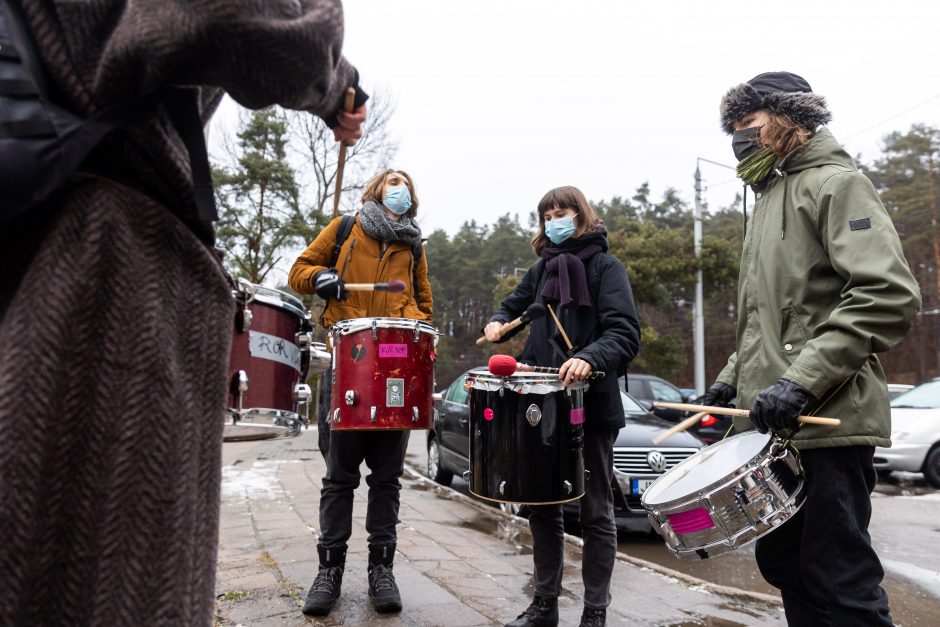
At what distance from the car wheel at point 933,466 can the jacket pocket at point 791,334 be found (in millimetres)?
9113

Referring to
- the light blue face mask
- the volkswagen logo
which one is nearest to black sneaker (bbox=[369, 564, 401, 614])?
the light blue face mask

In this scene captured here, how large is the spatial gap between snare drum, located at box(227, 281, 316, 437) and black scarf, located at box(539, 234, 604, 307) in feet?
4.88

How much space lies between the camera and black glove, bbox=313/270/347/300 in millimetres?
3209

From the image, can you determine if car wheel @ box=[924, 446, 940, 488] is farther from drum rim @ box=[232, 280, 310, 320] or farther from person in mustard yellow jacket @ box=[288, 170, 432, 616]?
drum rim @ box=[232, 280, 310, 320]

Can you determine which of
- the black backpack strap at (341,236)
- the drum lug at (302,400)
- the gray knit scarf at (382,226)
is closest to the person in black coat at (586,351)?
the gray knit scarf at (382,226)

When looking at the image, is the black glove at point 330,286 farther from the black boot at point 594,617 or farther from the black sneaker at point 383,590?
the black boot at point 594,617

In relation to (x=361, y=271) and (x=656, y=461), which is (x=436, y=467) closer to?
(x=656, y=461)

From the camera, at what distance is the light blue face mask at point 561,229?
11.9ft

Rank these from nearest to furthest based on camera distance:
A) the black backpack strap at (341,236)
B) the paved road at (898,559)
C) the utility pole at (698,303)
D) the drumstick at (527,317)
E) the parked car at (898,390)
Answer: the drumstick at (527,317)
the black backpack strap at (341,236)
the paved road at (898,559)
the parked car at (898,390)
the utility pole at (698,303)

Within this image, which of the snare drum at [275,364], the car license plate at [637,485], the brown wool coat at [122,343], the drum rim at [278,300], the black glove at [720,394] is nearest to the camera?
the brown wool coat at [122,343]

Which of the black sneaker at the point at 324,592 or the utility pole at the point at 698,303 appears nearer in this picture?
the black sneaker at the point at 324,592

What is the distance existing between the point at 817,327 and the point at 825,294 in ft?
0.54

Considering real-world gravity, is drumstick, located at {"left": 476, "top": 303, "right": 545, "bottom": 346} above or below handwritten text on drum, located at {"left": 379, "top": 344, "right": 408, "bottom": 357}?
above


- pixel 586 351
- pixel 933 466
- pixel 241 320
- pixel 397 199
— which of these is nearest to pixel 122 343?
pixel 241 320
